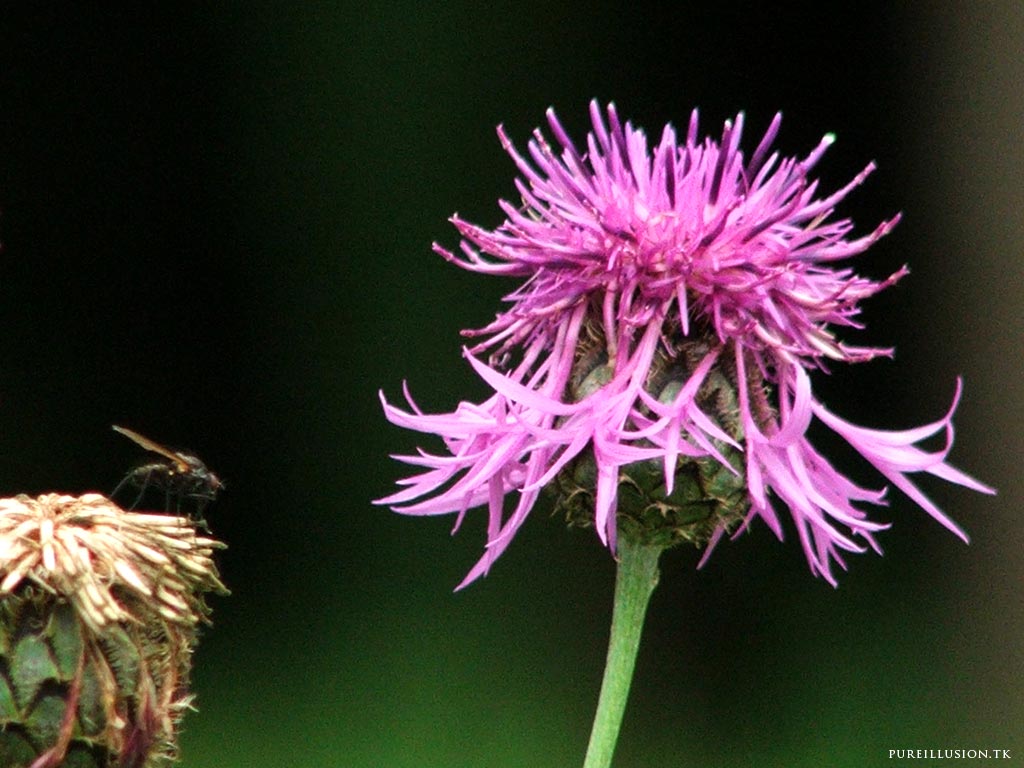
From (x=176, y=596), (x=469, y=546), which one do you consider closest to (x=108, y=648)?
(x=176, y=596)

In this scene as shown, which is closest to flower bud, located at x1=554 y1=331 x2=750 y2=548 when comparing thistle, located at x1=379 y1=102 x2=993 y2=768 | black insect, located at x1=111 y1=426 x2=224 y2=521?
thistle, located at x1=379 y1=102 x2=993 y2=768

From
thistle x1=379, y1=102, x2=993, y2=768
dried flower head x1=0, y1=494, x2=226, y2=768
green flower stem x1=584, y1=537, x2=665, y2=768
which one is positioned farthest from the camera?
thistle x1=379, y1=102, x2=993, y2=768

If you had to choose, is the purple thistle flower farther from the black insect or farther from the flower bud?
the black insect

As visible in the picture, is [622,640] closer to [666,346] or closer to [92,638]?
[666,346]

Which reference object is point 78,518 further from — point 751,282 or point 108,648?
point 751,282

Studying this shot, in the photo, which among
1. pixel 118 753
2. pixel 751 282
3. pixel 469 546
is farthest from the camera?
pixel 469 546

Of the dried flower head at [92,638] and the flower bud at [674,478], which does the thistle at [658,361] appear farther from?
the dried flower head at [92,638]
